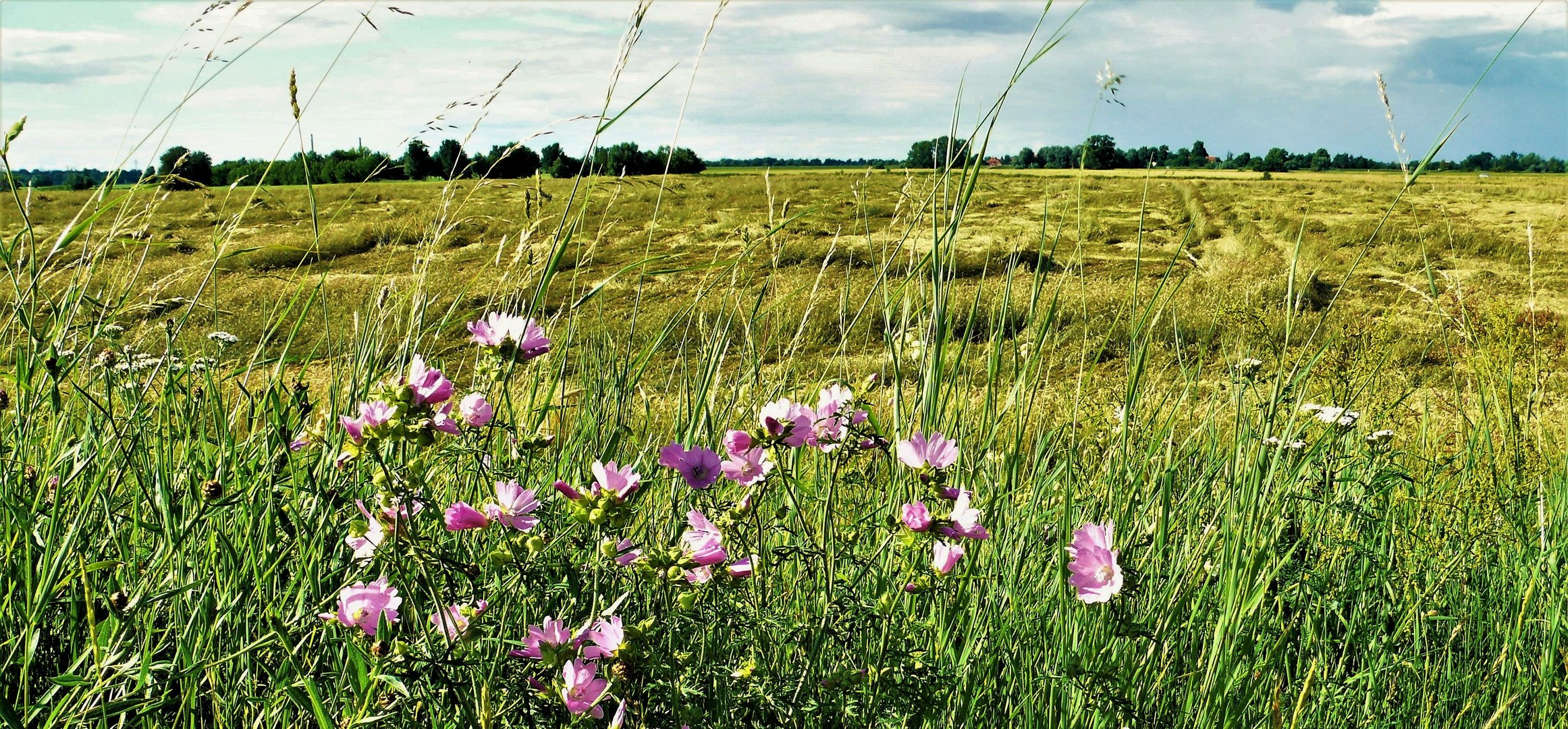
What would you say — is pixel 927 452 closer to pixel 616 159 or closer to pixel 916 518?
pixel 916 518

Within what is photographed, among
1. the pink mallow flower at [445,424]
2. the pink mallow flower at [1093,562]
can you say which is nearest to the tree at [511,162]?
the pink mallow flower at [445,424]

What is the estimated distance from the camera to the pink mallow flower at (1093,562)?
0.99m

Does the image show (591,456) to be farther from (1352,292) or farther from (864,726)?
(1352,292)

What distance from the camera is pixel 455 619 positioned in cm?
94

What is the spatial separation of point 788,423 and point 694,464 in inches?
4.4

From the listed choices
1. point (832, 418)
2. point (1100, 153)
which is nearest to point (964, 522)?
point (832, 418)

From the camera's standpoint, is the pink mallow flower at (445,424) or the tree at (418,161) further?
the tree at (418,161)

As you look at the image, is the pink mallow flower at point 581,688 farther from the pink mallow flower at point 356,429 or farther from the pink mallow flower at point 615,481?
the pink mallow flower at point 356,429

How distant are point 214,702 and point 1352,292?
11.6m

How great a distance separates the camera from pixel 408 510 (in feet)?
2.97

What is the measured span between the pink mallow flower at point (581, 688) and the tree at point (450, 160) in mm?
1222

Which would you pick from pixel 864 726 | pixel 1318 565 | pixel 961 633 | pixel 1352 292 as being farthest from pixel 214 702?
pixel 1352 292

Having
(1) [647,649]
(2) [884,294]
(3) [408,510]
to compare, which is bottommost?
(1) [647,649]

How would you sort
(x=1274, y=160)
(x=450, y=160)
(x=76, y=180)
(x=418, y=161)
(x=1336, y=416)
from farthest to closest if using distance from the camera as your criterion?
(x=1274, y=160), (x=76, y=180), (x=418, y=161), (x=450, y=160), (x=1336, y=416)
